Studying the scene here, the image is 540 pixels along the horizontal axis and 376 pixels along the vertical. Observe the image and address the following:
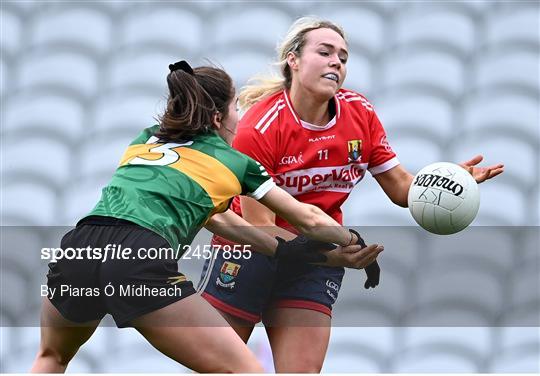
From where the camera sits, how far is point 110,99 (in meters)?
6.90

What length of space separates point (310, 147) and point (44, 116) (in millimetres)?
3600

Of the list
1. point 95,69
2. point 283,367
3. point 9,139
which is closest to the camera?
point 283,367

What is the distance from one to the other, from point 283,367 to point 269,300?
279 millimetres

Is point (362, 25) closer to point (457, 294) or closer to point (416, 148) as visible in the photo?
point (416, 148)

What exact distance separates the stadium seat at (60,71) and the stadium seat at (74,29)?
67mm

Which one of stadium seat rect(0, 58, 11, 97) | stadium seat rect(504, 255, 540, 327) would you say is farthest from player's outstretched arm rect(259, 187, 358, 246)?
stadium seat rect(0, 58, 11, 97)

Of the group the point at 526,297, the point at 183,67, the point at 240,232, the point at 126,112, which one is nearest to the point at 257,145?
the point at 240,232

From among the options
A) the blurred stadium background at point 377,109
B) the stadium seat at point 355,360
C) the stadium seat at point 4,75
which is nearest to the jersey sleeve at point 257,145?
the blurred stadium background at point 377,109

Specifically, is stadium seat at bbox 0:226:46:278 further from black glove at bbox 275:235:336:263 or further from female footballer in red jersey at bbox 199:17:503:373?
black glove at bbox 275:235:336:263

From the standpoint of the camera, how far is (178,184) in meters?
2.80

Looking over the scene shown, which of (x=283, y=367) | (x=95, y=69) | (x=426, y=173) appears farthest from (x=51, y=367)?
(x=95, y=69)

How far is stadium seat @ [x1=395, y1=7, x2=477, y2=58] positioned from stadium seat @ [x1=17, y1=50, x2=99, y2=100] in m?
2.24

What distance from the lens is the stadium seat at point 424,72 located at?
7.17 metres

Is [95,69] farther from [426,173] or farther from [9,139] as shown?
[426,173]
